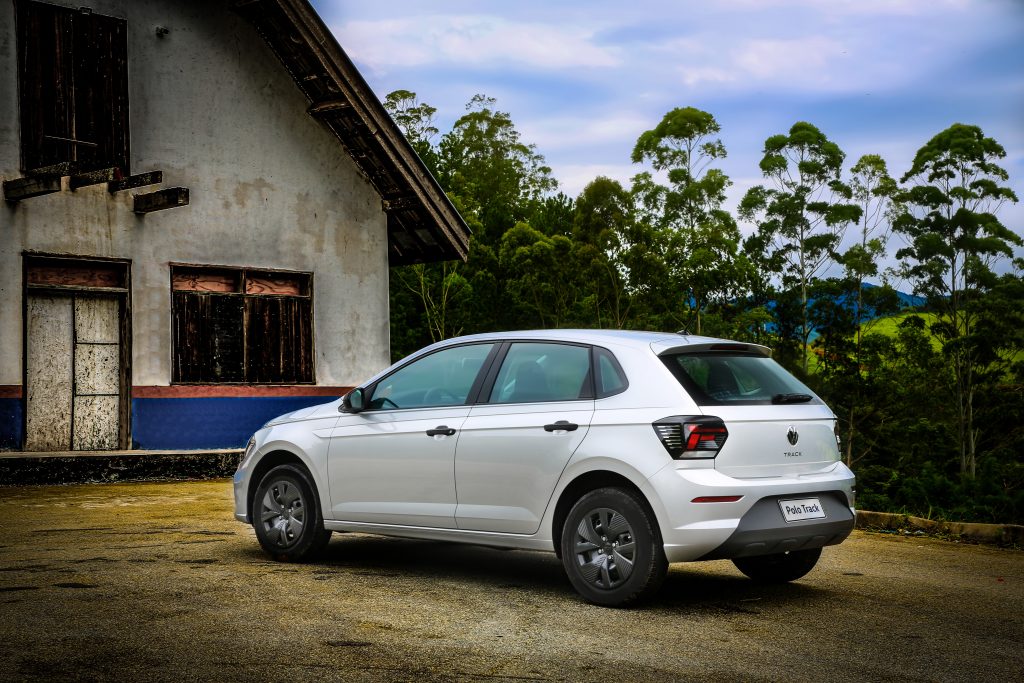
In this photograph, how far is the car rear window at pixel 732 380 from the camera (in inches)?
270

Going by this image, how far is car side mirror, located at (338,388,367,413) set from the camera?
27.2 feet

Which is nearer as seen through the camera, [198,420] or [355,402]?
[355,402]

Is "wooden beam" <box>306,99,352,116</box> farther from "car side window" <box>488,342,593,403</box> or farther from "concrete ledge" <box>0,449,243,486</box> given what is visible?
"car side window" <box>488,342,593,403</box>

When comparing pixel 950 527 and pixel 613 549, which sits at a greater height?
pixel 613 549

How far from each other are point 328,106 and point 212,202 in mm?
2503

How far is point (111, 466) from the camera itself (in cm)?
1512

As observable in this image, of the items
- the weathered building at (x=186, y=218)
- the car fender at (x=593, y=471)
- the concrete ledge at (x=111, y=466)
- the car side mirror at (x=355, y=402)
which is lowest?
the concrete ledge at (x=111, y=466)

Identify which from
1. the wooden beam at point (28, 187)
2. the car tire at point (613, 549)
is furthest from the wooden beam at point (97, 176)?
the car tire at point (613, 549)

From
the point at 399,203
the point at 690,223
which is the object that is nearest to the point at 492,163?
the point at 690,223

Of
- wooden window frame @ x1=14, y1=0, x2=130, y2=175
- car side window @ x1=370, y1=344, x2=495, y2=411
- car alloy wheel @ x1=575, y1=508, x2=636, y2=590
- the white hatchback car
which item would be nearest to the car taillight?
the white hatchback car

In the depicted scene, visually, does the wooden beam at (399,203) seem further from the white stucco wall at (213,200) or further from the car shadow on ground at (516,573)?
the car shadow on ground at (516,573)

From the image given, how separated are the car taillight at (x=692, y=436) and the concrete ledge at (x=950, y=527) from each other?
515 cm

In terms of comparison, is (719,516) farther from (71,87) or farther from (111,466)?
(71,87)

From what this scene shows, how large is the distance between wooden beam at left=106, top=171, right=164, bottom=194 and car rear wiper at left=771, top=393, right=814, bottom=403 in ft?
33.8
